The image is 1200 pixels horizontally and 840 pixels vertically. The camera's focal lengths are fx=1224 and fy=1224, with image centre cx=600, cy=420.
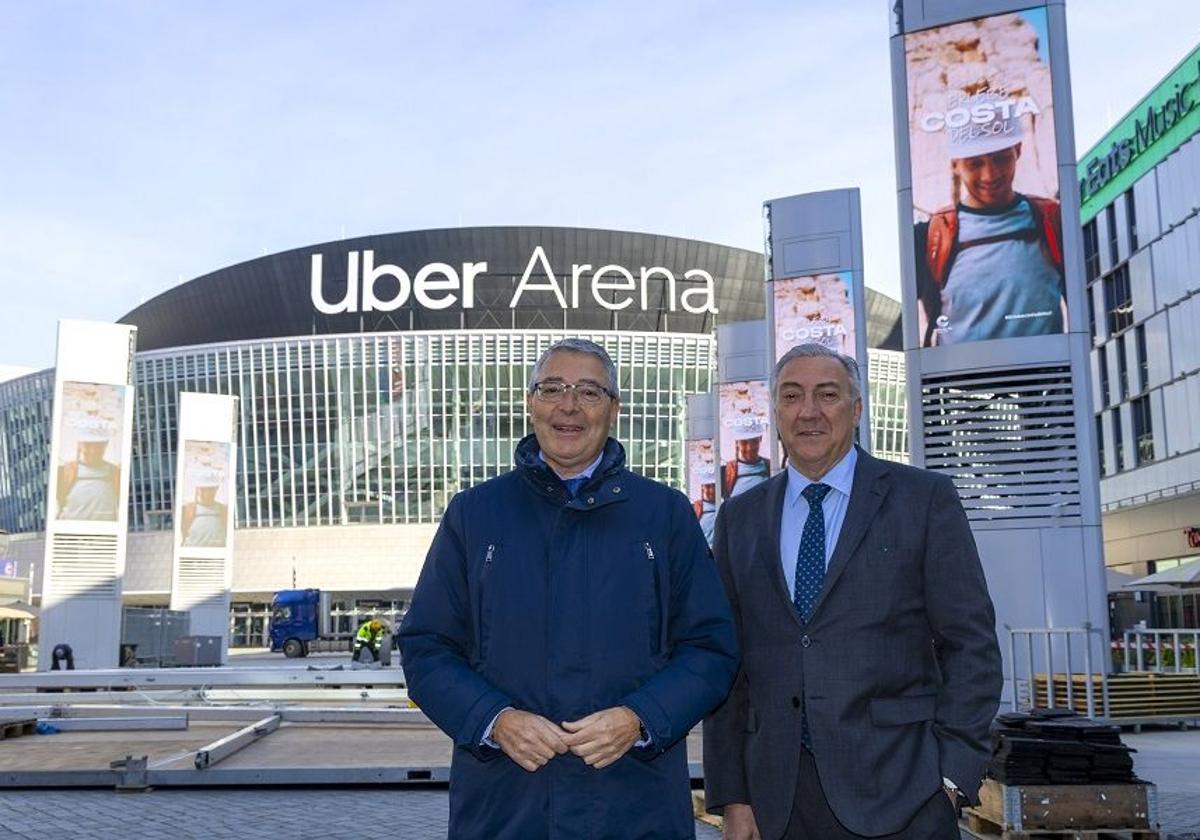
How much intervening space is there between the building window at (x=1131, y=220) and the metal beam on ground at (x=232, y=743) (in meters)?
39.3

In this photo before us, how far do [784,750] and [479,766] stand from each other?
35.8 inches

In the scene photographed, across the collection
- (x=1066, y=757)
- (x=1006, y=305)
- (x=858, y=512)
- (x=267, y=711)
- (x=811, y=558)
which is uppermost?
(x=1006, y=305)

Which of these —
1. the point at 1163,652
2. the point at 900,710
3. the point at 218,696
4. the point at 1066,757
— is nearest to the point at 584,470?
the point at 900,710

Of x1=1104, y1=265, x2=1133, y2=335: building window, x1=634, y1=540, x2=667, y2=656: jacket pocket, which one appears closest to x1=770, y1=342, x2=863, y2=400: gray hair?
x1=634, y1=540, x2=667, y2=656: jacket pocket

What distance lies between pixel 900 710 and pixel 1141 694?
46.7 ft

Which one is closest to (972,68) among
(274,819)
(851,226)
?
(851,226)

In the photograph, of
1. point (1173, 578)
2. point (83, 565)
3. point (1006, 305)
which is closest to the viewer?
point (1006, 305)

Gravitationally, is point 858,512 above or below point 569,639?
above

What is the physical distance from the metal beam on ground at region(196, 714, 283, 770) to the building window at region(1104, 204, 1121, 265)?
40.8 m

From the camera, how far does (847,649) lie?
354 cm

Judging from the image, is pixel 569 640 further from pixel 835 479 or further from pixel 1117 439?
pixel 1117 439

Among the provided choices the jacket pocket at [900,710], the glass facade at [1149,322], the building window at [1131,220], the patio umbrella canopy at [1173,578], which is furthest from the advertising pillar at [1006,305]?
the building window at [1131,220]

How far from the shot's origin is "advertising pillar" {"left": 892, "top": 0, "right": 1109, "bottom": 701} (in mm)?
14719

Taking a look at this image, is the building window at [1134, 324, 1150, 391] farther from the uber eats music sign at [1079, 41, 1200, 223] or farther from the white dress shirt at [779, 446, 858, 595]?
the white dress shirt at [779, 446, 858, 595]
